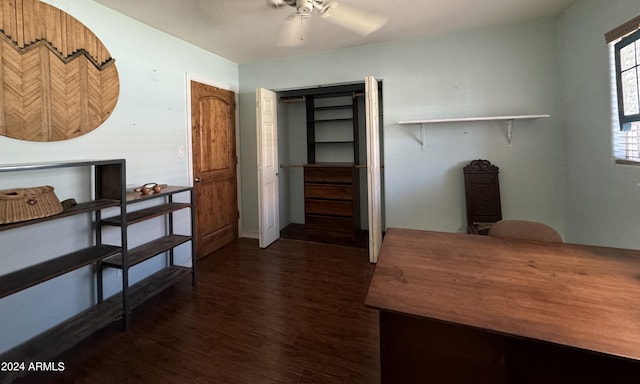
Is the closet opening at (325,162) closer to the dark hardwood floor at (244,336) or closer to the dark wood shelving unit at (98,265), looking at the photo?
the dark hardwood floor at (244,336)

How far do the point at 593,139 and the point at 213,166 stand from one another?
381 cm

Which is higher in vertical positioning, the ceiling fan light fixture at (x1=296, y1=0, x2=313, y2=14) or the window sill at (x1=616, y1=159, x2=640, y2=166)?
the ceiling fan light fixture at (x1=296, y1=0, x2=313, y2=14)

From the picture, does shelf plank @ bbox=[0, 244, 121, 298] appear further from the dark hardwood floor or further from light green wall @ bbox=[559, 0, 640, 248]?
light green wall @ bbox=[559, 0, 640, 248]

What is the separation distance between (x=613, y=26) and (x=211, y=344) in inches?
140

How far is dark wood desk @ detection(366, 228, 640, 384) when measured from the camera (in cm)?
87

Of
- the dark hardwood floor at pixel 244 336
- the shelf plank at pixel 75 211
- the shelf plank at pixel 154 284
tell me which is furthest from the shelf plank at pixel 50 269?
the dark hardwood floor at pixel 244 336

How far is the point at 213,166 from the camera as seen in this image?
12.0 feet

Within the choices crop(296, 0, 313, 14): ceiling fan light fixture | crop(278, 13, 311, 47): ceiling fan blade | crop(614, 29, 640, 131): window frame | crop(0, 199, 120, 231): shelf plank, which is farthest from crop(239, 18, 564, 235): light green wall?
crop(0, 199, 120, 231): shelf plank

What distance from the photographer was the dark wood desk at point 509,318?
2.86 ft

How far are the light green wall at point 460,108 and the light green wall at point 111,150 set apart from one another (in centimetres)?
158

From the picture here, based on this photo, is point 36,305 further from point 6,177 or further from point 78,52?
point 78,52

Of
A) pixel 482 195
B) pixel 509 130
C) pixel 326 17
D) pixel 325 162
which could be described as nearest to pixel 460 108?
pixel 509 130

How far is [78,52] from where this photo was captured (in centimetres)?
217

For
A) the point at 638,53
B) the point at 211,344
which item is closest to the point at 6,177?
the point at 211,344
